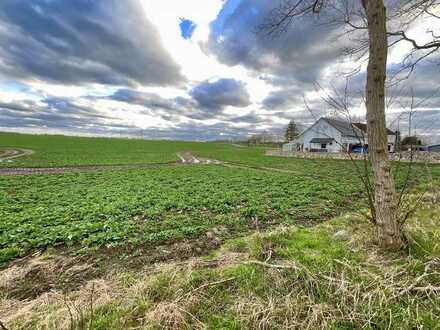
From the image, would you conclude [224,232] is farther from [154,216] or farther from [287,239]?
[154,216]

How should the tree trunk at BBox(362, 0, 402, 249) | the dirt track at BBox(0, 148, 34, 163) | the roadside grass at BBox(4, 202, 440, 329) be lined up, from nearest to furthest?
the roadside grass at BBox(4, 202, 440, 329) → the tree trunk at BBox(362, 0, 402, 249) → the dirt track at BBox(0, 148, 34, 163)

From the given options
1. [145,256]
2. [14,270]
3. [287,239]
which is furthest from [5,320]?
[287,239]

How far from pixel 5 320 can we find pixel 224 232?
12.8 feet

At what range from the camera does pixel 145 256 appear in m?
4.11

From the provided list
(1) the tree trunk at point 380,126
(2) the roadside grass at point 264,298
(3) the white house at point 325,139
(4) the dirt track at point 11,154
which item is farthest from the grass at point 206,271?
(3) the white house at point 325,139

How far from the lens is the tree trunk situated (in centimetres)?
329

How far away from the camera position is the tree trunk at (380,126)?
3.29 metres

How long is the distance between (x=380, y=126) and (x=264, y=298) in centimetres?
314

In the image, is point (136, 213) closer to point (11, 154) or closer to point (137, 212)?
point (137, 212)

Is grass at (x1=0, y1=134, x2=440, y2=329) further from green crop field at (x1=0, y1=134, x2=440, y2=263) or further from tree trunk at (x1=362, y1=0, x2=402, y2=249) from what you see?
tree trunk at (x1=362, y1=0, x2=402, y2=249)

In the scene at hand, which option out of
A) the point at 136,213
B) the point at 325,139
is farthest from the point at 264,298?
the point at 325,139

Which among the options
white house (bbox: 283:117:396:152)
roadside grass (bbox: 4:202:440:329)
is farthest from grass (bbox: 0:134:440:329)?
white house (bbox: 283:117:396:152)

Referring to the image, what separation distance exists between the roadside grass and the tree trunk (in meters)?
0.43

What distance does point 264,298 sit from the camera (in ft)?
8.09
